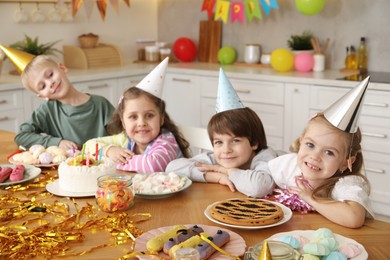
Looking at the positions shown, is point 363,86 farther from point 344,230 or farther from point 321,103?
point 321,103

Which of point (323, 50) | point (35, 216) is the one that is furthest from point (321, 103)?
point (35, 216)

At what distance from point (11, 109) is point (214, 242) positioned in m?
2.56

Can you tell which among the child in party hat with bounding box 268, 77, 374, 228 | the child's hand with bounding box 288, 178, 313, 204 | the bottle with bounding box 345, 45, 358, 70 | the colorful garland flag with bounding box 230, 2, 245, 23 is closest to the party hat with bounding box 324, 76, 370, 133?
the child in party hat with bounding box 268, 77, 374, 228

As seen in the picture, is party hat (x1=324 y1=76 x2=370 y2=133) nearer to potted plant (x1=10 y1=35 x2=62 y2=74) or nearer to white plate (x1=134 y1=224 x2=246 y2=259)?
white plate (x1=134 y1=224 x2=246 y2=259)

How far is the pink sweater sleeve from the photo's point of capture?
1975 millimetres

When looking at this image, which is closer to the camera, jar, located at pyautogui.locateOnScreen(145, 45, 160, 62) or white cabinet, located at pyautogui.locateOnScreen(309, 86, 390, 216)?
white cabinet, located at pyautogui.locateOnScreen(309, 86, 390, 216)

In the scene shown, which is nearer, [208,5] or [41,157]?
[41,157]

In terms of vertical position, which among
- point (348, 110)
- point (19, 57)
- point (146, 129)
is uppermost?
point (19, 57)

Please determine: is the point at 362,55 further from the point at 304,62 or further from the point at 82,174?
the point at 82,174

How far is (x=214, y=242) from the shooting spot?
1.26 meters

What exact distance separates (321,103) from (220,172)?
1.88m

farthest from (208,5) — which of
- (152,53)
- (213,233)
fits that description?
(213,233)

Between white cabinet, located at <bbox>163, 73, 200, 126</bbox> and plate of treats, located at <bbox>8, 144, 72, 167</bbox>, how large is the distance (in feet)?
7.08

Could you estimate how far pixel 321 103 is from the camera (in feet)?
11.7
